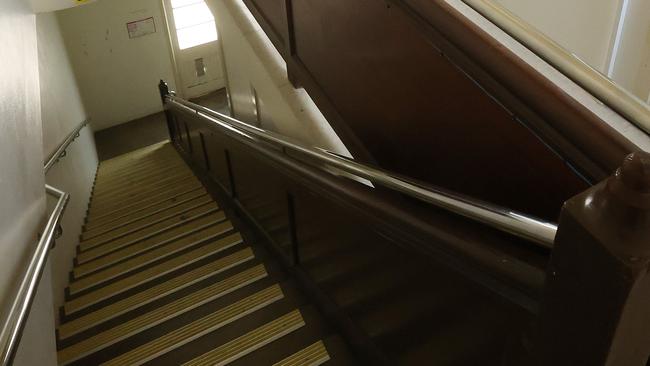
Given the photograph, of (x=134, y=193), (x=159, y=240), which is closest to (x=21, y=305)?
(x=159, y=240)

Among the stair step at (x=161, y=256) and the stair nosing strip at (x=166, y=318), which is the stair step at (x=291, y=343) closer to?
the stair nosing strip at (x=166, y=318)

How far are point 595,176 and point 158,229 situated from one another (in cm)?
360

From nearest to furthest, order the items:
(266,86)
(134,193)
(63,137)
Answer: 1. (266,86)
2. (134,193)
3. (63,137)

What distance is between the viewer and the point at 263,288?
2711 millimetres

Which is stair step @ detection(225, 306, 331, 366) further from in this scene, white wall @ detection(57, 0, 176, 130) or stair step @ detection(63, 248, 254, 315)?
white wall @ detection(57, 0, 176, 130)

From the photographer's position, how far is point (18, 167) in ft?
8.13

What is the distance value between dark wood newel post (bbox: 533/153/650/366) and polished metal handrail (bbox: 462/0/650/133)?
11.3 inches

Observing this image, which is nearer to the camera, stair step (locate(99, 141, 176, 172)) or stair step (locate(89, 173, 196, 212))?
stair step (locate(89, 173, 196, 212))

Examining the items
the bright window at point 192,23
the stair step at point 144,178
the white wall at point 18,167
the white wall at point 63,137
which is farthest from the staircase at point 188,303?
the bright window at point 192,23

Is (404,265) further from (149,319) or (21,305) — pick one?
(149,319)

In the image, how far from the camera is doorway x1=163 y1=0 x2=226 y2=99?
8234 mm

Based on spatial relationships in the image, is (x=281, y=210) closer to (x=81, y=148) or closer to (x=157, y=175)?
(x=157, y=175)

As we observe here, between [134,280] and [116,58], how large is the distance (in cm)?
697

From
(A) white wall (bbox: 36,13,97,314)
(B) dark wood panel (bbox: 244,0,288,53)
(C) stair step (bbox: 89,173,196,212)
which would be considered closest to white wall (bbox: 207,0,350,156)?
(B) dark wood panel (bbox: 244,0,288,53)
